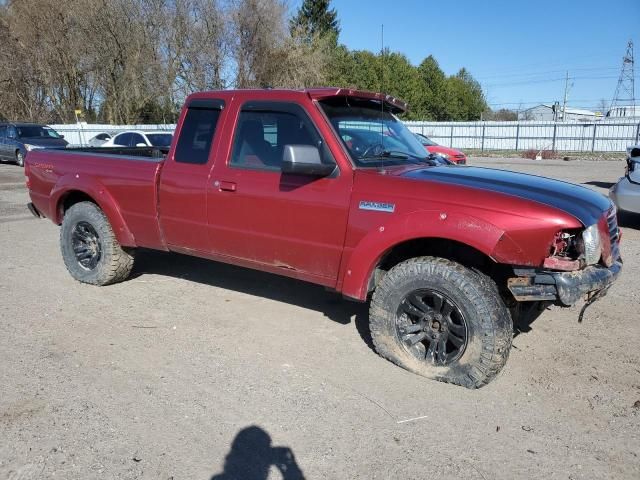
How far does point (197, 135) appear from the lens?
4.73 m

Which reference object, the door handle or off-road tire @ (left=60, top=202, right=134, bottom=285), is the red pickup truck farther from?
off-road tire @ (left=60, top=202, right=134, bottom=285)

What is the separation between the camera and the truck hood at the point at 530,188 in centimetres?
345

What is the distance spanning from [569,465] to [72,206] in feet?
16.7

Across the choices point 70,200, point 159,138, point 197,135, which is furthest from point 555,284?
point 159,138

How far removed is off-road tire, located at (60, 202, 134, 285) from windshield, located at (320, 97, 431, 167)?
8.96 ft

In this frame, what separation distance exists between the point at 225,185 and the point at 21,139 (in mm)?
20575

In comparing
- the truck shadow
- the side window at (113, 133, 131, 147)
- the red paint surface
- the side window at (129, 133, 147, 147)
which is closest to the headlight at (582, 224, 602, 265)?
the red paint surface

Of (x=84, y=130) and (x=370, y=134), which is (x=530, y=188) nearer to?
(x=370, y=134)

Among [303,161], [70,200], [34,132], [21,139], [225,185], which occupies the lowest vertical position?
[70,200]

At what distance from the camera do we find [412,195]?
3.62 m

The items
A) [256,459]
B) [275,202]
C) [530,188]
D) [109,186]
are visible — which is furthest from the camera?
[109,186]

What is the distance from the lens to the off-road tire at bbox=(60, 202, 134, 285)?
5488 mm

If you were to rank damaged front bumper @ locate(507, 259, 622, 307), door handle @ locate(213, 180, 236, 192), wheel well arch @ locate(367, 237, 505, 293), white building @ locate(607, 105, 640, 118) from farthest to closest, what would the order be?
white building @ locate(607, 105, 640, 118) → door handle @ locate(213, 180, 236, 192) → wheel well arch @ locate(367, 237, 505, 293) → damaged front bumper @ locate(507, 259, 622, 307)

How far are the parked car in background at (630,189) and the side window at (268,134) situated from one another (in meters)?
6.31
